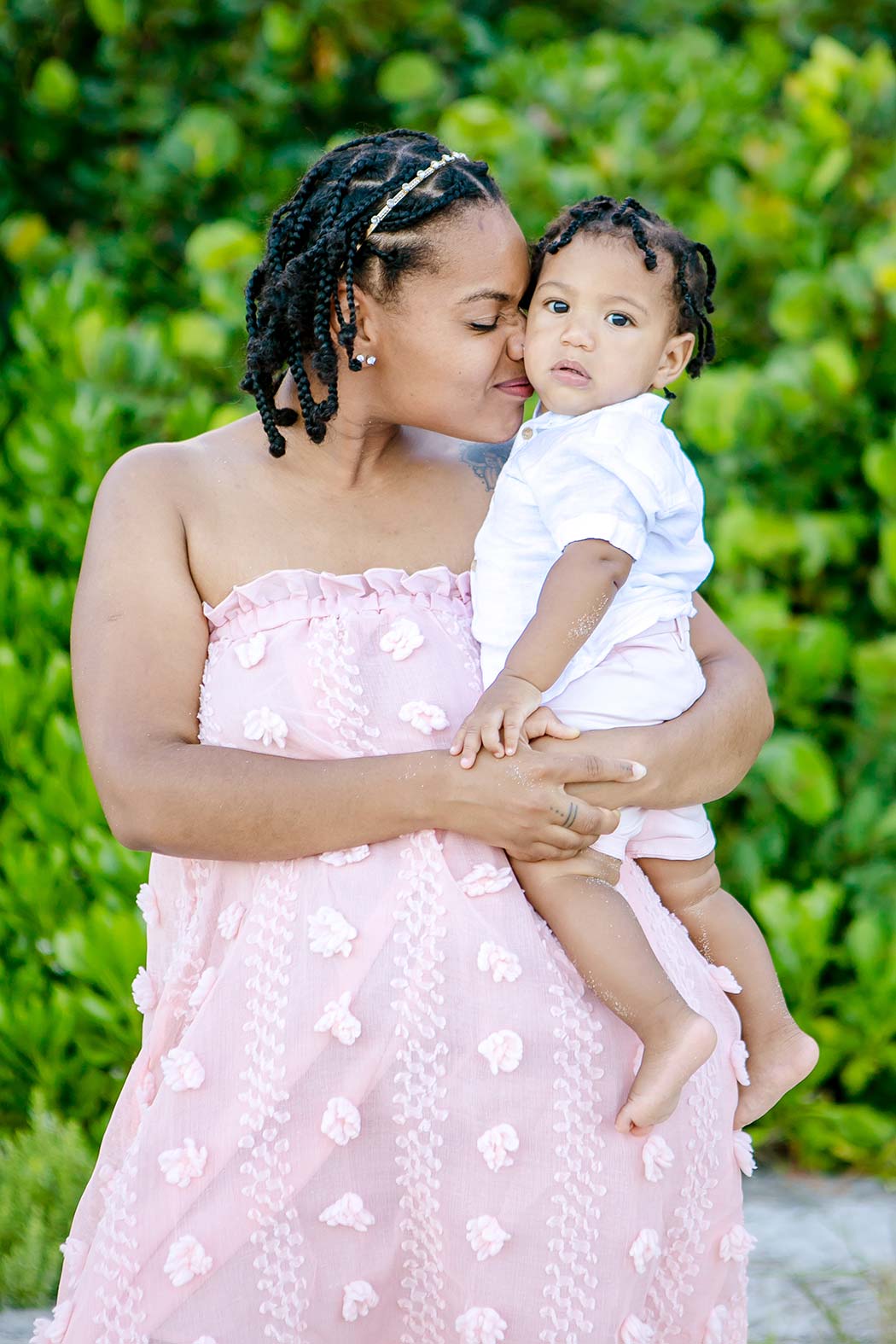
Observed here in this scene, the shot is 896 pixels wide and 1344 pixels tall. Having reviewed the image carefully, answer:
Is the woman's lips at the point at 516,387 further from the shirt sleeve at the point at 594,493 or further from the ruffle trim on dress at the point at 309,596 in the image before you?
the ruffle trim on dress at the point at 309,596

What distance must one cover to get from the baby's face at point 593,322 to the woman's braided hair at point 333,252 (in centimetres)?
18

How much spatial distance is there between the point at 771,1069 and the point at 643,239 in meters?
1.27

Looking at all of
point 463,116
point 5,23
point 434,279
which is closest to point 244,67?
point 5,23

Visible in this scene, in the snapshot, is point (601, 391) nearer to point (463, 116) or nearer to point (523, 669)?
point (523, 669)

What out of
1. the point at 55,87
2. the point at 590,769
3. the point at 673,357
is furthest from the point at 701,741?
the point at 55,87

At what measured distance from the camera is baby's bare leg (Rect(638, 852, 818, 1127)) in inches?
93.0

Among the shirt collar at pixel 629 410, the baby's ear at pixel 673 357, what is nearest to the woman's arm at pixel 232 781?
the shirt collar at pixel 629 410

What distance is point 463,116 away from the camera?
3.82 meters

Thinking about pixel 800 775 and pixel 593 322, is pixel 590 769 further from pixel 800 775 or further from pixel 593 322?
pixel 800 775

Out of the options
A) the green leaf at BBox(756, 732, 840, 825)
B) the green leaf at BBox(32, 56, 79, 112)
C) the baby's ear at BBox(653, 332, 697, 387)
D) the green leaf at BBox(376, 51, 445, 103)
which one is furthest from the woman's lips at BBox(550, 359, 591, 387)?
the green leaf at BBox(32, 56, 79, 112)

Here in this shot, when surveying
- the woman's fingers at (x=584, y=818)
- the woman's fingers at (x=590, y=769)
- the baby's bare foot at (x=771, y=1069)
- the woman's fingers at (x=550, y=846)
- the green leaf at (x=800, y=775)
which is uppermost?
the woman's fingers at (x=590, y=769)

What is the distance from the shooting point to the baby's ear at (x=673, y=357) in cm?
237

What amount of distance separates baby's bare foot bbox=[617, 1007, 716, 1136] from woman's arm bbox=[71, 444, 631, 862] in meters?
0.27

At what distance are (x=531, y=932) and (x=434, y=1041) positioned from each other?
7.8 inches
